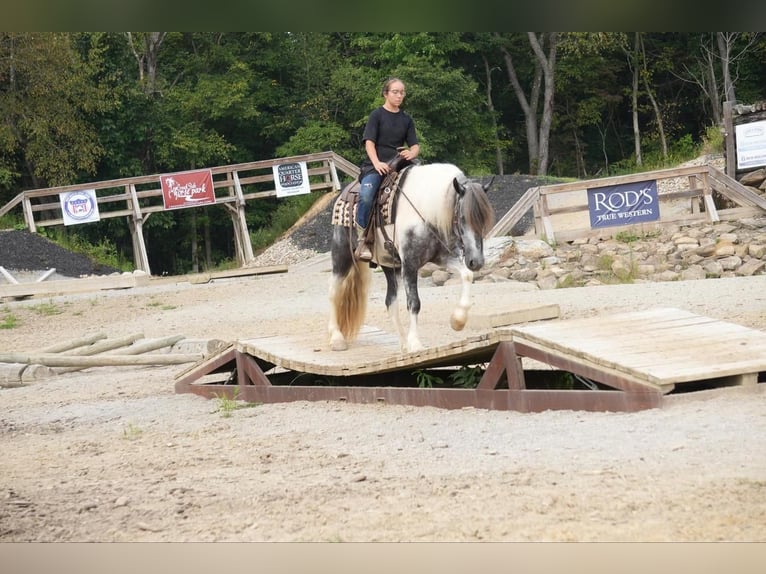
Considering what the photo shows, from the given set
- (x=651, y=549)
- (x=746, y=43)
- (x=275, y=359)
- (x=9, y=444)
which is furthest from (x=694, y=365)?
(x=746, y=43)

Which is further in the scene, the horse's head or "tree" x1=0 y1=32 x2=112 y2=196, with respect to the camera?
"tree" x1=0 y1=32 x2=112 y2=196

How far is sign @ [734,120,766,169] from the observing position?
39.9ft

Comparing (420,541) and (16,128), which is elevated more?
(16,128)

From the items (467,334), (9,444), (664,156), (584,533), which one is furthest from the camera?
(664,156)

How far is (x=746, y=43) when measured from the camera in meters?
9.38

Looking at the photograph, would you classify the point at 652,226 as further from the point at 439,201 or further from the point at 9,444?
the point at 9,444

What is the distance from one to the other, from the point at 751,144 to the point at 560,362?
865cm

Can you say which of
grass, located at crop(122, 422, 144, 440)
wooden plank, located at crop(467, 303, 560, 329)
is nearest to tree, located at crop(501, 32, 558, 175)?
wooden plank, located at crop(467, 303, 560, 329)

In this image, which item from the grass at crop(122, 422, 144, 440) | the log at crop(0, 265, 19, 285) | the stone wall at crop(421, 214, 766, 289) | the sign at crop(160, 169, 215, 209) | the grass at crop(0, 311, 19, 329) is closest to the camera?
the grass at crop(122, 422, 144, 440)

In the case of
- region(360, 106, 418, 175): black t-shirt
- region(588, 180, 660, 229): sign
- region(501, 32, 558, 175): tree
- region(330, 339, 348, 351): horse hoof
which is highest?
region(501, 32, 558, 175): tree

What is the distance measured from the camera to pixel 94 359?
815 centimetres

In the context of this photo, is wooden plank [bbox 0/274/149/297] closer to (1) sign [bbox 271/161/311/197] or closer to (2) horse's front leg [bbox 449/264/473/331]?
(1) sign [bbox 271/161/311/197]

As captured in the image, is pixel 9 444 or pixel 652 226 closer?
pixel 9 444

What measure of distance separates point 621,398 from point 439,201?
150cm
